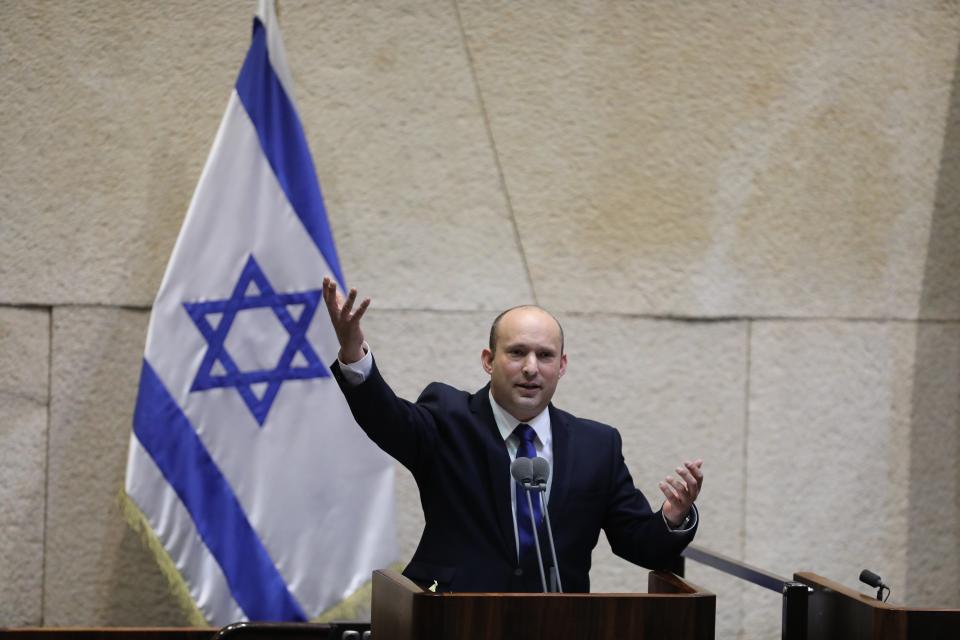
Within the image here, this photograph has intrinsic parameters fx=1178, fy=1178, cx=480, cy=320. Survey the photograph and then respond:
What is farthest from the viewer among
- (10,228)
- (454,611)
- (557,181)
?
(557,181)

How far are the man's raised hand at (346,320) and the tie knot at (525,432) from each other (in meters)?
0.46

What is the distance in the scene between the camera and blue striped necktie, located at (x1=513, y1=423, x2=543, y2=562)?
2771 mm

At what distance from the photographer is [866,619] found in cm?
262

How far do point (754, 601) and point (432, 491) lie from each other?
1983 mm

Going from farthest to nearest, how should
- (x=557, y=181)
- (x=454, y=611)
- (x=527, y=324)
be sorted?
(x=557, y=181) < (x=527, y=324) < (x=454, y=611)

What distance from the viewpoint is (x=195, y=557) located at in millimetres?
3654

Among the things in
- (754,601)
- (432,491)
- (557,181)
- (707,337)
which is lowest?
(754,601)

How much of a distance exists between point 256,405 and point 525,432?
1.16m

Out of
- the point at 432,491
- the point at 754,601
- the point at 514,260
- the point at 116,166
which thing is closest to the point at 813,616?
the point at 432,491

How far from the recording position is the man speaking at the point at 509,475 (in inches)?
109

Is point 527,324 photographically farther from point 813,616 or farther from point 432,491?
point 813,616

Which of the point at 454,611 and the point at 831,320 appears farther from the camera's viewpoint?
the point at 831,320

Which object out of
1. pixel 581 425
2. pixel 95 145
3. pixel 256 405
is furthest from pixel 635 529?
pixel 95 145

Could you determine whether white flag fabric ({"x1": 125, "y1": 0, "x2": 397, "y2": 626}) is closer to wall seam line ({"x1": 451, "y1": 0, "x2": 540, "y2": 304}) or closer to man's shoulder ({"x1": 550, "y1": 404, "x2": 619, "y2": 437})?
wall seam line ({"x1": 451, "y1": 0, "x2": 540, "y2": 304})
